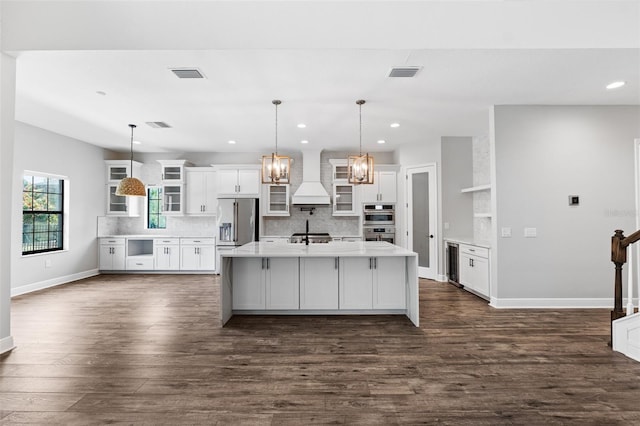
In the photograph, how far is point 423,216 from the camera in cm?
699

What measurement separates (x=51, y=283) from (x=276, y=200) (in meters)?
4.47

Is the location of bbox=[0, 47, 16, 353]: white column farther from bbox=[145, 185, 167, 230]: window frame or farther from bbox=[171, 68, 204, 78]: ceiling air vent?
bbox=[145, 185, 167, 230]: window frame

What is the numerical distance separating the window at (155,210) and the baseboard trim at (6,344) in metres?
5.09

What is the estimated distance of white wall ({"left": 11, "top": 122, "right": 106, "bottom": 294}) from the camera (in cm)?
568

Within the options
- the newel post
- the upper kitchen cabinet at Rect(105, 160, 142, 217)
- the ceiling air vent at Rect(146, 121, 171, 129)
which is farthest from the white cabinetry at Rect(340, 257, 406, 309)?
the upper kitchen cabinet at Rect(105, 160, 142, 217)

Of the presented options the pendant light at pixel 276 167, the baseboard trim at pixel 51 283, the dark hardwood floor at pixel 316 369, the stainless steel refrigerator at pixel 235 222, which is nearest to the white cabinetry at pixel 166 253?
the stainless steel refrigerator at pixel 235 222

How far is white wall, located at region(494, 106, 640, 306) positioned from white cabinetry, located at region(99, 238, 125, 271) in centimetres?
740

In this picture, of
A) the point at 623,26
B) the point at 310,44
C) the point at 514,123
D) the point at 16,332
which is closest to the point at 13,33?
the point at 310,44

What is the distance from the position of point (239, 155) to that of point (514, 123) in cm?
568

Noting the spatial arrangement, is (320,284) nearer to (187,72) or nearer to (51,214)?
(187,72)

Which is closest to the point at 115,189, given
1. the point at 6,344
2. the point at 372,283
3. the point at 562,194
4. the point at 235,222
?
the point at 235,222

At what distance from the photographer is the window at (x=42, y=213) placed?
6.08m

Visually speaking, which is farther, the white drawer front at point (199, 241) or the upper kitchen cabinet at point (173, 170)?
the upper kitchen cabinet at point (173, 170)

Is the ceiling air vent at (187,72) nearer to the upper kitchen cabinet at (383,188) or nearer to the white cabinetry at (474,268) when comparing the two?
the white cabinetry at (474,268)
